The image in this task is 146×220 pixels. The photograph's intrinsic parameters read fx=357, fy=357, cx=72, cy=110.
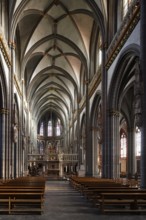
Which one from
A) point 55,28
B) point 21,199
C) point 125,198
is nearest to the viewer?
point 125,198

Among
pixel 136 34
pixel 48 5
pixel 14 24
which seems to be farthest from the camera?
pixel 48 5

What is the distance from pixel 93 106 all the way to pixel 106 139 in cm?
1052

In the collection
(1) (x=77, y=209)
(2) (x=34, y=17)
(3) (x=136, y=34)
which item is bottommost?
(1) (x=77, y=209)

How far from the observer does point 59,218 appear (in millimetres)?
9977

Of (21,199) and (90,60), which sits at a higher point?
(90,60)

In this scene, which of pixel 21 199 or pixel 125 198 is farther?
pixel 21 199

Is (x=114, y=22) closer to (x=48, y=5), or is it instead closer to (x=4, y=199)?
(x=48, y=5)

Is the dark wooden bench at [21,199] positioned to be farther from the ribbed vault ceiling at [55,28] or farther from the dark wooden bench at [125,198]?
the ribbed vault ceiling at [55,28]

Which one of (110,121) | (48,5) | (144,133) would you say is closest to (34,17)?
(48,5)

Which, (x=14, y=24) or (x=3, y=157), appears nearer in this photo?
(x=3, y=157)

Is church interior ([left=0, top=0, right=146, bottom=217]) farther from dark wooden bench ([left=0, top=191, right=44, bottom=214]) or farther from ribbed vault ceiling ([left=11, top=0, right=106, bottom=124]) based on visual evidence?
dark wooden bench ([left=0, top=191, right=44, bottom=214])

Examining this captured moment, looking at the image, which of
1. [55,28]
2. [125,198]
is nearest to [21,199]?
[125,198]

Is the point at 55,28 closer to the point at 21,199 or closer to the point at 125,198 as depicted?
the point at 21,199

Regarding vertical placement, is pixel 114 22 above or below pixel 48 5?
below
